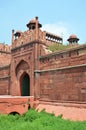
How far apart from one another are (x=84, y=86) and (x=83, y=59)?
138 centimetres

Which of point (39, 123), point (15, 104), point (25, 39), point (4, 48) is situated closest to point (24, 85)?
point (25, 39)

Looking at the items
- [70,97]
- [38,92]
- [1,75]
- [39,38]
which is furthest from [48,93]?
[1,75]

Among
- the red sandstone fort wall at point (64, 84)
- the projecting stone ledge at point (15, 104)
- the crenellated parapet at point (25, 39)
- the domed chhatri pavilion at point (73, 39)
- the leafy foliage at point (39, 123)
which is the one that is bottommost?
the leafy foliage at point (39, 123)

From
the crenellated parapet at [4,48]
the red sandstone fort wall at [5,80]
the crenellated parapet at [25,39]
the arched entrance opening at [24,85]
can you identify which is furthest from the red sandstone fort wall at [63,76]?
the crenellated parapet at [4,48]

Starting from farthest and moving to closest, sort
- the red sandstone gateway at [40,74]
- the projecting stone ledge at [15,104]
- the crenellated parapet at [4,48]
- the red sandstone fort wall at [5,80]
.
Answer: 1. the crenellated parapet at [4,48]
2. the red sandstone fort wall at [5,80]
3. the projecting stone ledge at [15,104]
4. the red sandstone gateway at [40,74]

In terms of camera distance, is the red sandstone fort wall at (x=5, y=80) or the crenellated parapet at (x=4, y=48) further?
the crenellated parapet at (x=4, y=48)

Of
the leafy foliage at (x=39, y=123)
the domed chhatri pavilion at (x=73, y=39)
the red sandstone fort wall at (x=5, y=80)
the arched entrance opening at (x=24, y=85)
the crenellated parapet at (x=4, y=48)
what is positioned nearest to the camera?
the leafy foliage at (x=39, y=123)

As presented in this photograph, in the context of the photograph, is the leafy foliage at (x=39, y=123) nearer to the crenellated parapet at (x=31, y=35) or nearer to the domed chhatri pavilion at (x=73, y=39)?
the crenellated parapet at (x=31, y=35)

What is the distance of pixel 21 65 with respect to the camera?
17078 millimetres

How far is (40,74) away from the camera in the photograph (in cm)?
1479

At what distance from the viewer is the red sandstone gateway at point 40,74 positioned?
1201 centimetres

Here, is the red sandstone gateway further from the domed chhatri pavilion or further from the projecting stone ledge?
the domed chhatri pavilion

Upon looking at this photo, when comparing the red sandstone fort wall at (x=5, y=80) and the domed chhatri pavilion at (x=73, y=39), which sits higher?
the domed chhatri pavilion at (x=73, y=39)

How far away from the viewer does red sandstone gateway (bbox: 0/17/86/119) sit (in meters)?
12.0
